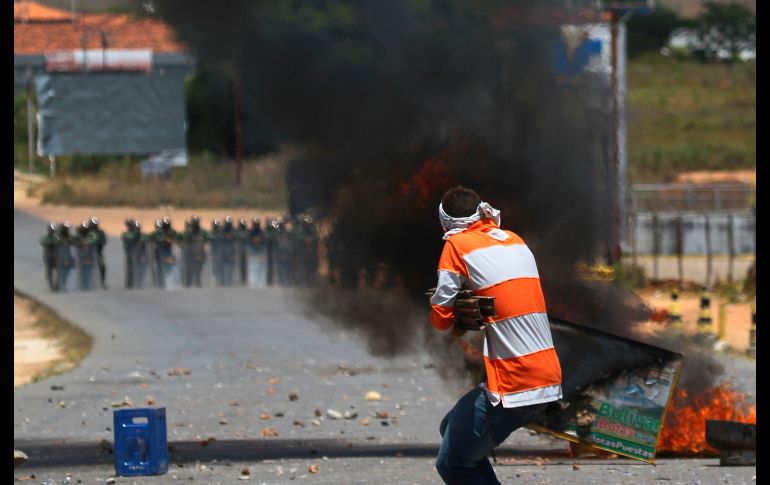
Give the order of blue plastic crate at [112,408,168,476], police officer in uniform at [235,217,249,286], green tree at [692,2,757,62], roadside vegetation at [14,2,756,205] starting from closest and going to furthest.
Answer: blue plastic crate at [112,408,168,476] → roadside vegetation at [14,2,756,205] → police officer in uniform at [235,217,249,286] → green tree at [692,2,757,62]

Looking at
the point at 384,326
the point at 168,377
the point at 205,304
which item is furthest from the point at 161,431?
the point at 205,304

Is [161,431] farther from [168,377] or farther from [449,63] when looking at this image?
[168,377]

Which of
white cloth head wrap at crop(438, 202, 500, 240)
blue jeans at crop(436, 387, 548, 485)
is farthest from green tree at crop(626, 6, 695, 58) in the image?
blue jeans at crop(436, 387, 548, 485)

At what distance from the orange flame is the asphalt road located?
21 centimetres

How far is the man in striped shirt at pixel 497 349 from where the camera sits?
6242 mm

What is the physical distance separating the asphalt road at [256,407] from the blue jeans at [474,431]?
1.96m

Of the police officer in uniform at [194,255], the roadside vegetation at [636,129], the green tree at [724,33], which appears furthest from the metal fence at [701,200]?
the green tree at [724,33]

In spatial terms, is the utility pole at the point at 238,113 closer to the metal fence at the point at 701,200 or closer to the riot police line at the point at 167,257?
the riot police line at the point at 167,257

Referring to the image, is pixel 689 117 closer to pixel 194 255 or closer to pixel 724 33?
pixel 724 33

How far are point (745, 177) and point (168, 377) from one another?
35.8 m

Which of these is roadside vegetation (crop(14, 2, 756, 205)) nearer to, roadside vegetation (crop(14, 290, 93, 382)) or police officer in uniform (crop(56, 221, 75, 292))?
police officer in uniform (crop(56, 221, 75, 292))

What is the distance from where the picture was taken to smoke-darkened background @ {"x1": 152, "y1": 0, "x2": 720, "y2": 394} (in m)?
9.64

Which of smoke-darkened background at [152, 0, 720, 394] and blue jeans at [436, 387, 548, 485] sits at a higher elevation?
smoke-darkened background at [152, 0, 720, 394]
